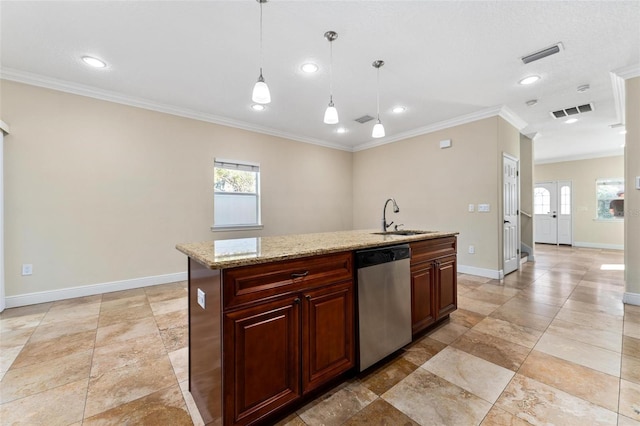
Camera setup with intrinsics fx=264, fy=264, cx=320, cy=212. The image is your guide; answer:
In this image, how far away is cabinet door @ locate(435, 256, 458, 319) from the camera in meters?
2.50

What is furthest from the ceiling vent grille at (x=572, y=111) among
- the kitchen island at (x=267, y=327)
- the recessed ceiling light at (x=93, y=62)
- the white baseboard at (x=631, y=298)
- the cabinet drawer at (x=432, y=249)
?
the recessed ceiling light at (x=93, y=62)

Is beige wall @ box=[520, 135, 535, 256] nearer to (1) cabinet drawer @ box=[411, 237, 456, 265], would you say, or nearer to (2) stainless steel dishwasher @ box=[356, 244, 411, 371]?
(1) cabinet drawer @ box=[411, 237, 456, 265]

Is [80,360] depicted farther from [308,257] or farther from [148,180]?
[148,180]

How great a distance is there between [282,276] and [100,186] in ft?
11.5

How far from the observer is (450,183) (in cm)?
470

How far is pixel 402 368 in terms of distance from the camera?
6.25 ft

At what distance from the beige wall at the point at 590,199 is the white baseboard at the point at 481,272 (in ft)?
19.0

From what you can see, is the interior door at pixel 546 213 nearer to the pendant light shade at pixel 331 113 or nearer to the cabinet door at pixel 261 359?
the pendant light shade at pixel 331 113

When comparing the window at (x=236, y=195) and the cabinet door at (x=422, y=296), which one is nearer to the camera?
the cabinet door at (x=422, y=296)

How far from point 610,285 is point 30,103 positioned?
26.1 feet

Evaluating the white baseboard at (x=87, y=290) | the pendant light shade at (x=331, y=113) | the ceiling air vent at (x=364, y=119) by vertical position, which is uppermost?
the ceiling air vent at (x=364, y=119)

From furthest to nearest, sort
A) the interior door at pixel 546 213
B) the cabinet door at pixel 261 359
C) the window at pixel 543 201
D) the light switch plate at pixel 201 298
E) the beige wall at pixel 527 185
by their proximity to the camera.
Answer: the window at pixel 543 201 < the interior door at pixel 546 213 < the beige wall at pixel 527 185 < the light switch plate at pixel 201 298 < the cabinet door at pixel 261 359

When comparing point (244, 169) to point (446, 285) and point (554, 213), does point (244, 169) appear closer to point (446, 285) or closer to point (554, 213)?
point (446, 285)

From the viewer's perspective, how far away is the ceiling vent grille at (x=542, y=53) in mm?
2554
